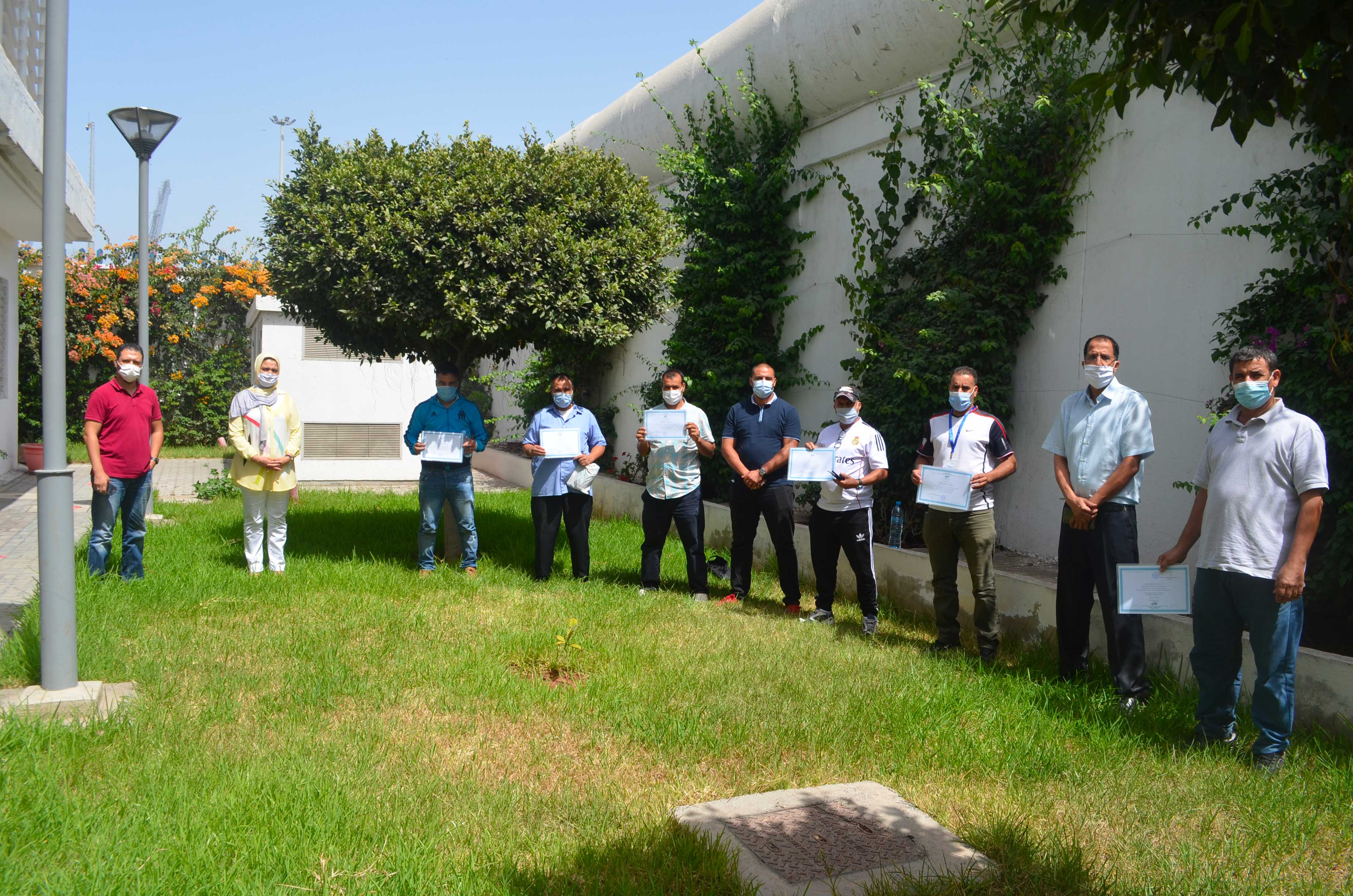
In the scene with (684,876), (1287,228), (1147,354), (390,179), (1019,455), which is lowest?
(684,876)

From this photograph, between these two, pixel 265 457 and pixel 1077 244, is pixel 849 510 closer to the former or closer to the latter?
pixel 1077 244

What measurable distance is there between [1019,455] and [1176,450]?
4.96 feet

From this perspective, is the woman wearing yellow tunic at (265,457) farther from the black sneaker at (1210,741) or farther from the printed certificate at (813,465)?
the black sneaker at (1210,741)

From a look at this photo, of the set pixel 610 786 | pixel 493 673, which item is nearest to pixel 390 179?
pixel 493 673

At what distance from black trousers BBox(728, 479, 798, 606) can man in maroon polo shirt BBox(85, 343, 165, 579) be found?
463 cm

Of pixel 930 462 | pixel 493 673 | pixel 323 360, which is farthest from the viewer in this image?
pixel 323 360

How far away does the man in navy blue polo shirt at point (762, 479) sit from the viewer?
7824 mm

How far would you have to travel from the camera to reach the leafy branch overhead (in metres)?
2.47

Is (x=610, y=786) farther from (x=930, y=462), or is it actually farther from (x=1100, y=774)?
(x=930, y=462)

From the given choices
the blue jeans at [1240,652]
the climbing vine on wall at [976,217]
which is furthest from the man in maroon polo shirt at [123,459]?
the blue jeans at [1240,652]

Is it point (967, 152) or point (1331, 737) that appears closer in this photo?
point (1331, 737)

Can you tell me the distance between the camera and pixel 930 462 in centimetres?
688

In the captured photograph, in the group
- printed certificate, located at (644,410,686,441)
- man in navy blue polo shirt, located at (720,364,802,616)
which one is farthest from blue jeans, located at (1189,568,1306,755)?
printed certificate, located at (644,410,686,441)

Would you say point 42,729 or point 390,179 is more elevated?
point 390,179
